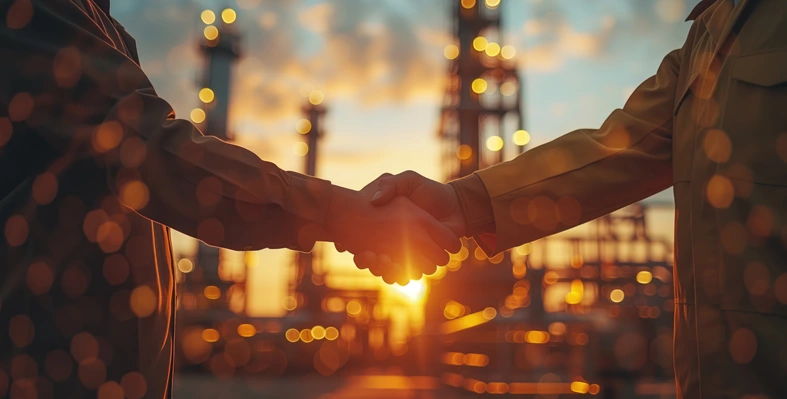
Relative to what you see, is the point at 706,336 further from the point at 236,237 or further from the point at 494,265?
the point at 494,265

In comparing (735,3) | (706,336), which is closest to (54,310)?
(706,336)

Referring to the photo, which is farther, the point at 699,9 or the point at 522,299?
the point at 522,299

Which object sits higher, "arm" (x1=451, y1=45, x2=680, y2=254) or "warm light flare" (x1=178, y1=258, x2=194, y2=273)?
"warm light flare" (x1=178, y1=258, x2=194, y2=273)

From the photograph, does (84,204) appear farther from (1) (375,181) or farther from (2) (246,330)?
(2) (246,330)

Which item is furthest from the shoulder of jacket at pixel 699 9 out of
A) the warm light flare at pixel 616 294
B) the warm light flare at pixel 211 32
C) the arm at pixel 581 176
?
the warm light flare at pixel 211 32

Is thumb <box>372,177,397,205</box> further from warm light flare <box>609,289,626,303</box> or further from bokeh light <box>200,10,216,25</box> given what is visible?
bokeh light <box>200,10,216,25</box>

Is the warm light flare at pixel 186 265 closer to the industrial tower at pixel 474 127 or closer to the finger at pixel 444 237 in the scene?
the industrial tower at pixel 474 127

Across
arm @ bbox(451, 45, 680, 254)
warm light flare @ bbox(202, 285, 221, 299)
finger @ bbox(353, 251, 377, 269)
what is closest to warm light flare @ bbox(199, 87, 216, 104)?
warm light flare @ bbox(202, 285, 221, 299)

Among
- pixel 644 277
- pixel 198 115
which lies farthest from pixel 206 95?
pixel 644 277
